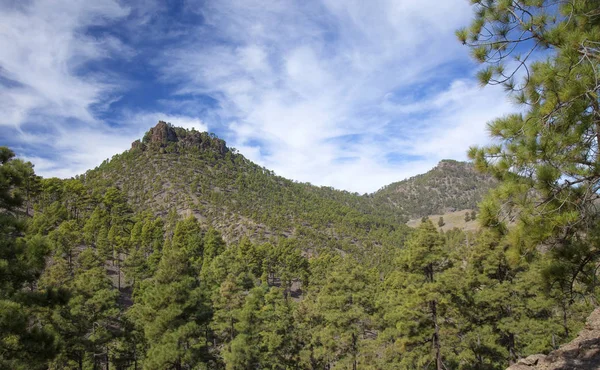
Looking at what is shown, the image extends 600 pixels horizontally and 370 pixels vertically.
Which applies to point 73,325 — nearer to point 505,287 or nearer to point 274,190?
point 505,287

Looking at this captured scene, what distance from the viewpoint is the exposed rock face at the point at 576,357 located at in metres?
8.85

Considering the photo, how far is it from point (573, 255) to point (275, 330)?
67.2 feet

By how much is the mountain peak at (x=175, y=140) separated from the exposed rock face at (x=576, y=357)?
143647 millimetres

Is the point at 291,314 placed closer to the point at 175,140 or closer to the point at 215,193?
the point at 215,193

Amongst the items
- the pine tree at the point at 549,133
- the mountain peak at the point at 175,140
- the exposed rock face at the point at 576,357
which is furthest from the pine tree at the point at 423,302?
the mountain peak at the point at 175,140

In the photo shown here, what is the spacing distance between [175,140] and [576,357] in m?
158

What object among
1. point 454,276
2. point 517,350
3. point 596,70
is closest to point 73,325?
point 454,276

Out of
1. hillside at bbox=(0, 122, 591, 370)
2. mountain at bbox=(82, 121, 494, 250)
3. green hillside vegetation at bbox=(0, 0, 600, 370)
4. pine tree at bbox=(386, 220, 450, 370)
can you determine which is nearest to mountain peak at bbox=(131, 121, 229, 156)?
mountain at bbox=(82, 121, 494, 250)

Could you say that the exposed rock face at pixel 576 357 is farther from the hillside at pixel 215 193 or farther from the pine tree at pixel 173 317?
the hillside at pixel 215 193

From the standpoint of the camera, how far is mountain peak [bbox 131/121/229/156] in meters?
140

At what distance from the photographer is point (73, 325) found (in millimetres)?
17281

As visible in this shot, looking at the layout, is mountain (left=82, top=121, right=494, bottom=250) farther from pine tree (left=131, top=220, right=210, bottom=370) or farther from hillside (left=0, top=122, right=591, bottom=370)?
pine tree (left=131, top=220, right=210, bottom=370)

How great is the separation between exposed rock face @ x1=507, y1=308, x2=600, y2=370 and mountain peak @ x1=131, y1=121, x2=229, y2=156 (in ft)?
471

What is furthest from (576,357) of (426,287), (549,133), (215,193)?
(215,193)
